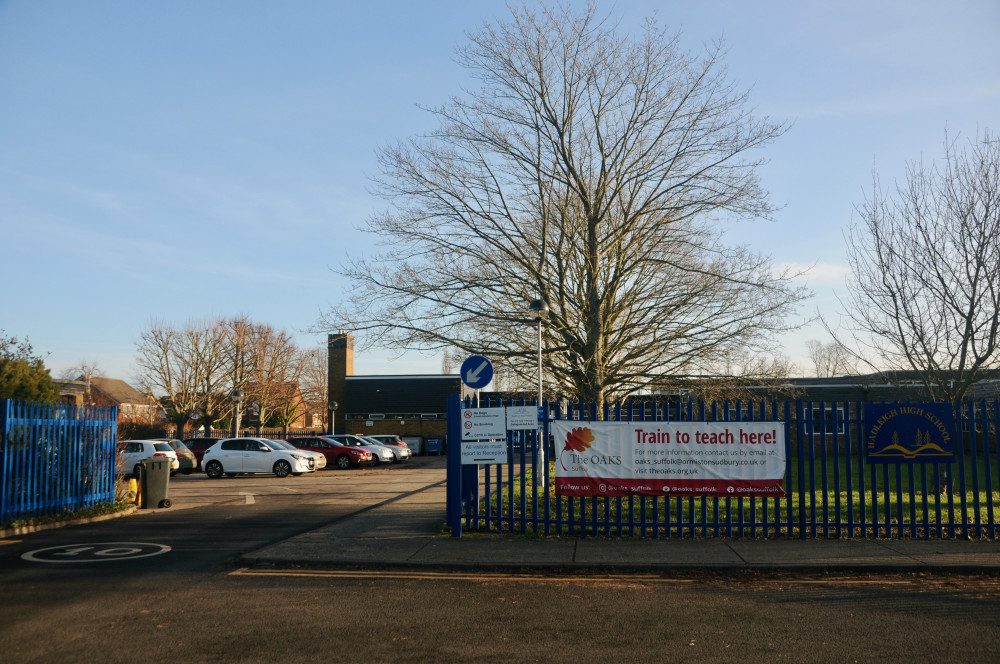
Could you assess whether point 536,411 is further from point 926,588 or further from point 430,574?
point 926,588

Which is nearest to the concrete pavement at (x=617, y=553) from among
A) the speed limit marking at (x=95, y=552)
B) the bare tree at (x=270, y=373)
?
the speed limit marking at (x=95, y=552)

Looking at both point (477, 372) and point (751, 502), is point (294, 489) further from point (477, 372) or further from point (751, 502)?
point (751, 502)

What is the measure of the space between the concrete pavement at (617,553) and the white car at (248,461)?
1739 cm

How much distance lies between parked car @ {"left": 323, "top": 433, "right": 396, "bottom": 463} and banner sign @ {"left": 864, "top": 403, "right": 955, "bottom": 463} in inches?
1130

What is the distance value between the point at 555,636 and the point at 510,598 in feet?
4.68

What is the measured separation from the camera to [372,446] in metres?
38.1

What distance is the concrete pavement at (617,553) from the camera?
9.10 meters

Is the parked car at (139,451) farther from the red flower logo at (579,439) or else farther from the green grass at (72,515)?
the red flower logo at (579,439)

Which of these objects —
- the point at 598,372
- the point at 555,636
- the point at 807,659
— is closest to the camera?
the point at 807,659

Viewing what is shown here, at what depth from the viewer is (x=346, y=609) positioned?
736cm

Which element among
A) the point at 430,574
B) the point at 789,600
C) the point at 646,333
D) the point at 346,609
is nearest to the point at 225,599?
the point at 346,609

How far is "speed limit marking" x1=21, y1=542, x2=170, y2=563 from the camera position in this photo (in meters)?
10.1

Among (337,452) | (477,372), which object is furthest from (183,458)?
(477,372)

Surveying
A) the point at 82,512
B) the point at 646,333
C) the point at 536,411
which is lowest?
the point at 82,512
